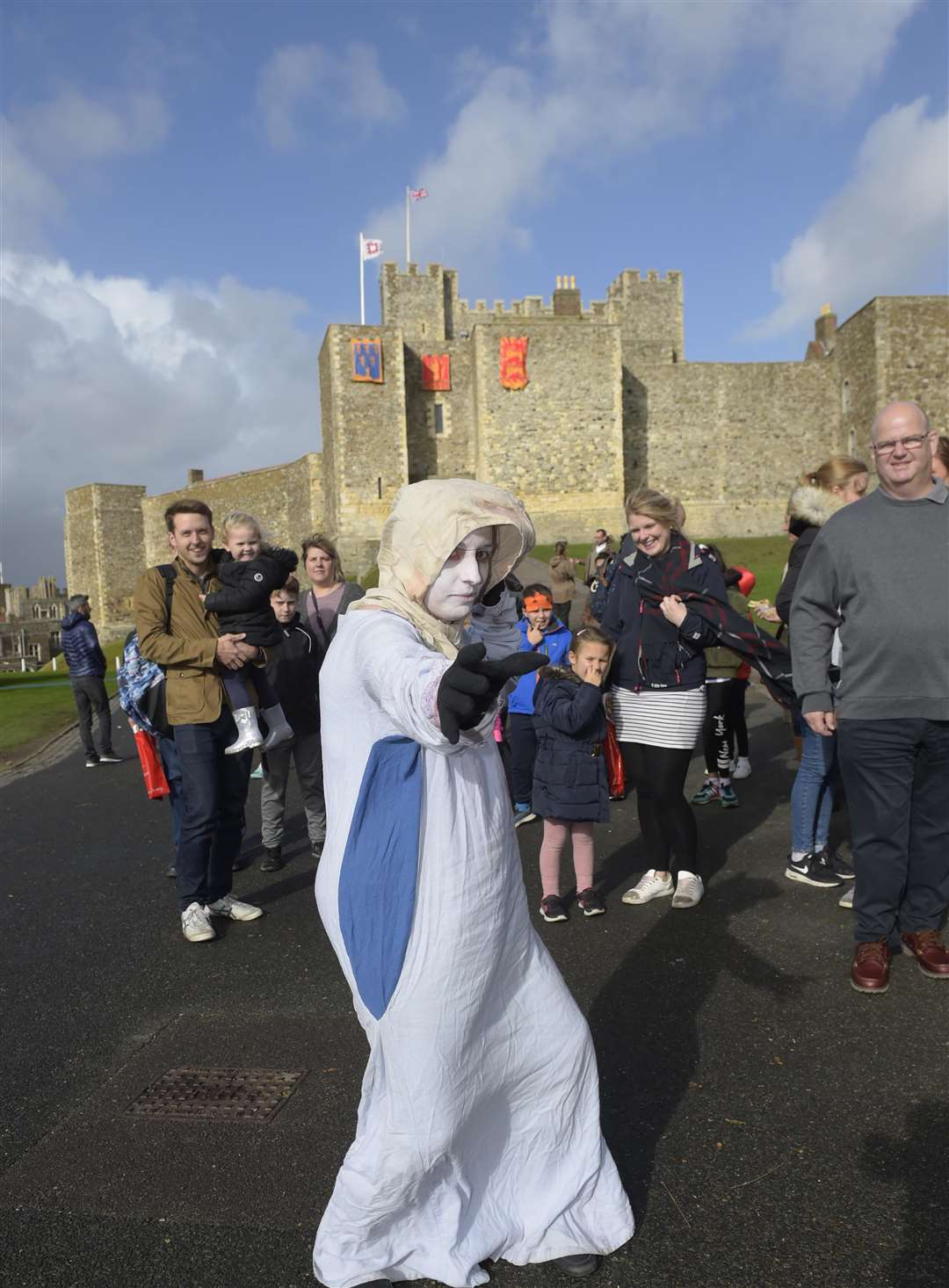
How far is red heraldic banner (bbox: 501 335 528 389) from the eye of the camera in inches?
1447

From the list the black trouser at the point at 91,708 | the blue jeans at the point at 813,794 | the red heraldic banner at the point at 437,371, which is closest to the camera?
the blue jeans at the point at 813,794

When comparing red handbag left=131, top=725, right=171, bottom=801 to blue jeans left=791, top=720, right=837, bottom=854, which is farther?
red handbag left=131, top=725, right=171, bottom=801

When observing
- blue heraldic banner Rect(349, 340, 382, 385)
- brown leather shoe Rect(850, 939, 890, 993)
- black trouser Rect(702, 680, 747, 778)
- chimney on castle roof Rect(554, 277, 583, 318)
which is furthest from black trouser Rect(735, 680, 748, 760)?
chimney on castle roof Rect(554, 277, 583, 318)

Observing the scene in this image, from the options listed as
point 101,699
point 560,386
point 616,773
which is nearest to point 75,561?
point 560,386

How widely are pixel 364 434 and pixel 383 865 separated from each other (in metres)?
36.8

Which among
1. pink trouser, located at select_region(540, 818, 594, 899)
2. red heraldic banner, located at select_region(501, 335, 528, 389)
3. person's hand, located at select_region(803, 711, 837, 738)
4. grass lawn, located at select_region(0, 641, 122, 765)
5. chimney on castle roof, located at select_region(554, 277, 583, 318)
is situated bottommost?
grass lawn, located at select_region(0, 641, 122, 765)

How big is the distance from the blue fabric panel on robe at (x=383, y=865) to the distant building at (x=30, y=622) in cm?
2683

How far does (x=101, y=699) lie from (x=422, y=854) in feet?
28.7

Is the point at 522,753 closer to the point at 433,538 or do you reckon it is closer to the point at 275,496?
the point at 433,538

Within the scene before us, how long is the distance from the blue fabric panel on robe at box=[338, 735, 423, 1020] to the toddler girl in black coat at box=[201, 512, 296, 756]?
270cm

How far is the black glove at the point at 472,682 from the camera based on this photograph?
149cm

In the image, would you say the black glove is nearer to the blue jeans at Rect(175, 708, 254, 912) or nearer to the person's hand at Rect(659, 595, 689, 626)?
the person's hand at Rect(659, 595, 689, 626)

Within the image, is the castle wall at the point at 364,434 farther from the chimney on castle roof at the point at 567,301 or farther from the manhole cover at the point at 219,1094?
the manhole cover at the point at 219,1094

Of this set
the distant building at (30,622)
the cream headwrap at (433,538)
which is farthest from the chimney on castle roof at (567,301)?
the cream headwrap at (433,538)
